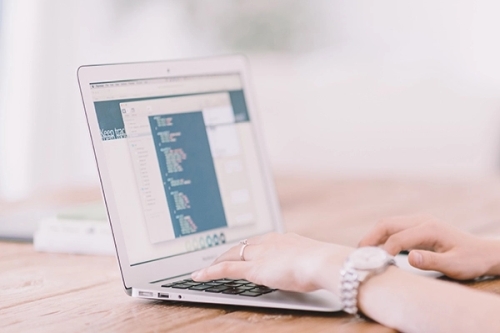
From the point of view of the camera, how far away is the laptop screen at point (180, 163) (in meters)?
1.14

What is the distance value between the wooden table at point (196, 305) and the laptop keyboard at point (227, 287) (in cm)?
2

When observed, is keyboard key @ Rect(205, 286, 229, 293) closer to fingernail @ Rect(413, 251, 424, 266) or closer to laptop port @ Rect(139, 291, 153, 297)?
laptop port @ Rect(139, 291, 153, 297)

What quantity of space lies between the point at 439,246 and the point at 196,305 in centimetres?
38

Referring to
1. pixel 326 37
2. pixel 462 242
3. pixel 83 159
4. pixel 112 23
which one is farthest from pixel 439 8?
pixel 462 242

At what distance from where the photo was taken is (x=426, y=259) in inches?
41.4

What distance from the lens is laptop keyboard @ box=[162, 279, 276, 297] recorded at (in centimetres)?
98

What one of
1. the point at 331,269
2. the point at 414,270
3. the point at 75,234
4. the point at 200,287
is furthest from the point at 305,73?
the point at 331,269

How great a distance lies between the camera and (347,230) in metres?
1.57

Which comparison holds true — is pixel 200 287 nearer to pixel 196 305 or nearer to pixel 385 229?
pixel 196 305

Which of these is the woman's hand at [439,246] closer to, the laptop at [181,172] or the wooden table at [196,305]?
the wooden table at [196,305]

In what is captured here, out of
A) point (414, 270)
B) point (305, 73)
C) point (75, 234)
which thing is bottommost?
point (414, 270)

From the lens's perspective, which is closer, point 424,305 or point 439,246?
point 424,305

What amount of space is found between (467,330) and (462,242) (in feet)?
1.01

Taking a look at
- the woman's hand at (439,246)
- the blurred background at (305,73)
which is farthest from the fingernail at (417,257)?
the blurred background at (305,73)
